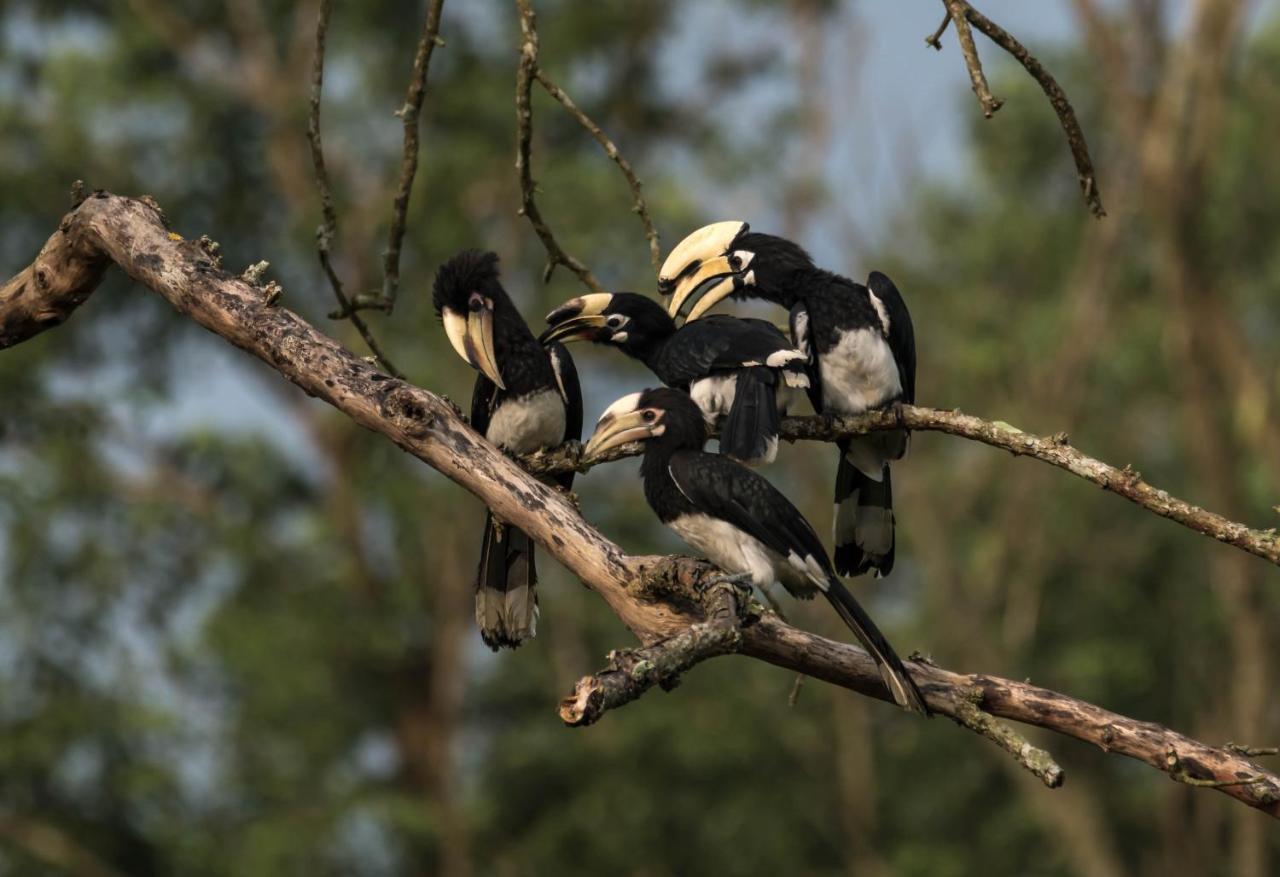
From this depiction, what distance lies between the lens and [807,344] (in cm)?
523

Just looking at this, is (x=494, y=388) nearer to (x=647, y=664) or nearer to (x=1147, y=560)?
(x=647, y=664)

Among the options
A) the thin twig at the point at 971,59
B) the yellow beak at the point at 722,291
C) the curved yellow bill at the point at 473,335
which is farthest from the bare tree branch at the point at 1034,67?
the curved yellow bill at the point at 473,335

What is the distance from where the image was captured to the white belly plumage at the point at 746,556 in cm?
402

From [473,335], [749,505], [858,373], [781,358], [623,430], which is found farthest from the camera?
[473,335]

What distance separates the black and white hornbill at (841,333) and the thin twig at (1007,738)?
131cm

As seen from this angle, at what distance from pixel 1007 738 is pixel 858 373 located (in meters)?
1.84

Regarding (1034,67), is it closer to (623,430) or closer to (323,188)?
(623,430)

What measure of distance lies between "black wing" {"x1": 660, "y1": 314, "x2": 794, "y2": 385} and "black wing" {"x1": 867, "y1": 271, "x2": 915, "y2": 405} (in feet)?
1.35

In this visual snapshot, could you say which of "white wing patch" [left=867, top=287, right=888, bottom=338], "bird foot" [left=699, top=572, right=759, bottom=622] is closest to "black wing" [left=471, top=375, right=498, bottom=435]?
"white wing patch" [left=867, top=287, right=888, bottom=338]

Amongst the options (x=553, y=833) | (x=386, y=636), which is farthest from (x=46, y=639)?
(x=553, y=833)

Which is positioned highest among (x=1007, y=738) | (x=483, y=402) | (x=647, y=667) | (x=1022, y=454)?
(x=483, y=402)

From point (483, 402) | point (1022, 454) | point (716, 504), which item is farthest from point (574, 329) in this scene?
point (1022, 454)

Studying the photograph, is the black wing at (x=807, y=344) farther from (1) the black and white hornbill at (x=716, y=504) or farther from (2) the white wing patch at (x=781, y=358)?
(1) the black and white hornbill at (x=716, y=504)

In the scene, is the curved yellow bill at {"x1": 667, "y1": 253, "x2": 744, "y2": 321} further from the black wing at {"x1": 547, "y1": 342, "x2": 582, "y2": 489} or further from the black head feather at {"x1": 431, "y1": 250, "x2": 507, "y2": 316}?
the black head feather at {"x1": 431, "y1": 250, "x2": 507, "y2": 316}
